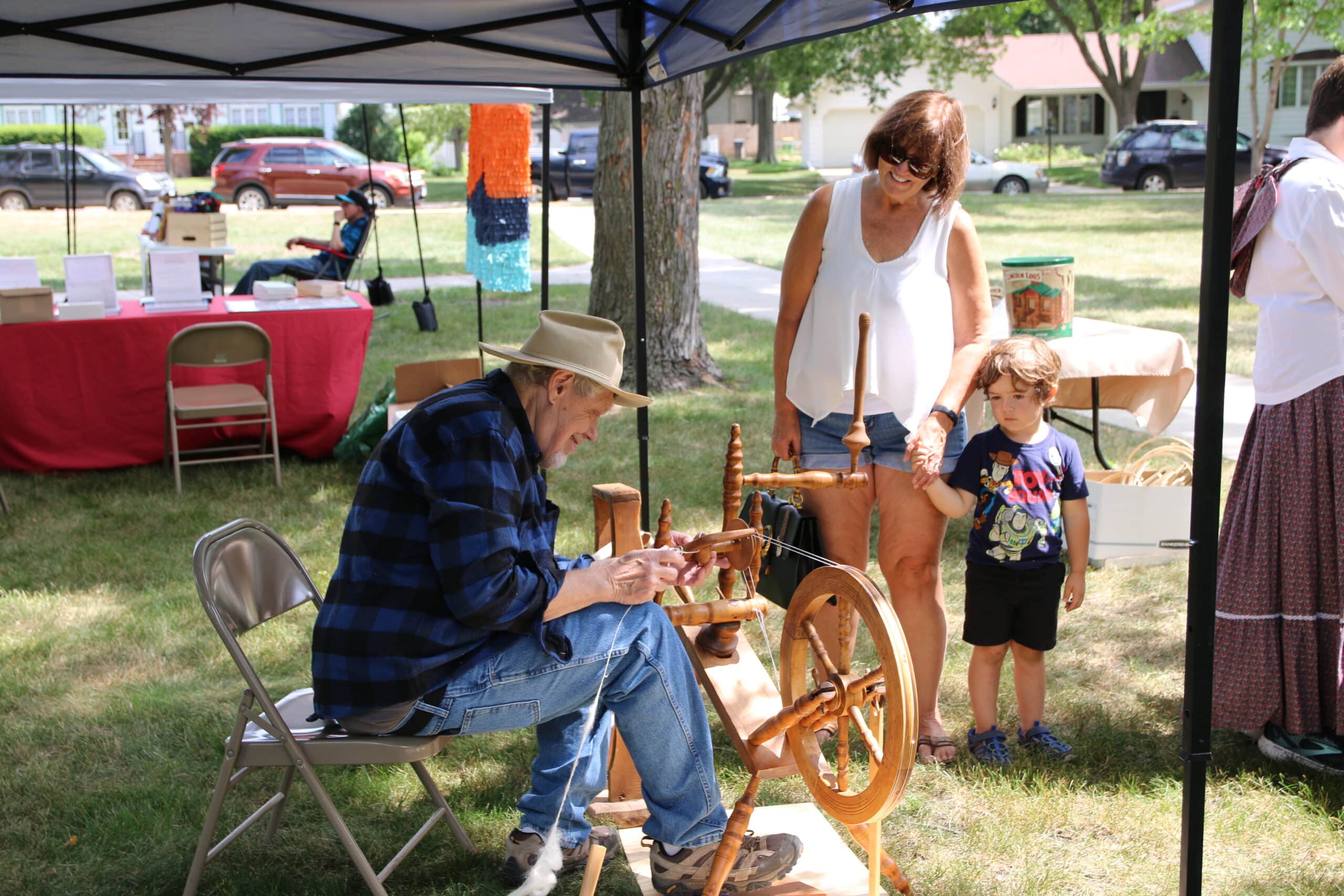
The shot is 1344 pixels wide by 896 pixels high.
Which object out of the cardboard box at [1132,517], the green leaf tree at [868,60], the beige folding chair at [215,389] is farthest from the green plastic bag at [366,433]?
Answer: the green leaf tree at [868,60]

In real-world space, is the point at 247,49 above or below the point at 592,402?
above

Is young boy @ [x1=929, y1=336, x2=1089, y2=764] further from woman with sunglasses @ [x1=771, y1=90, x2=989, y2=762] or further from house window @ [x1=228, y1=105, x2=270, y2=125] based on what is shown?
house window @ [x1=228, y1=105, x2=270, y2=125]

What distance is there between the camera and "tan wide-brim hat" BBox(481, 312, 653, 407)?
2045 millimetres

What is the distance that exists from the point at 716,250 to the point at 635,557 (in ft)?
42.4

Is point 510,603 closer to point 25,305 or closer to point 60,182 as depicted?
point 25,305

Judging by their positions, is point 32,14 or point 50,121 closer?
point 32,14

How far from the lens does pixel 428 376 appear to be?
4945 mm

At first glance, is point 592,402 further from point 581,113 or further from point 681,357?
point 581,113

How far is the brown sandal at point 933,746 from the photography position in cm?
289

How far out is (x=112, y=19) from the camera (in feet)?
9.98

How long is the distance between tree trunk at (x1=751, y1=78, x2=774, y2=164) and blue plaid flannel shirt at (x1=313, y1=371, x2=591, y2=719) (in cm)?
3306

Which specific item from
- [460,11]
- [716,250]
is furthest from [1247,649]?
[716,250]

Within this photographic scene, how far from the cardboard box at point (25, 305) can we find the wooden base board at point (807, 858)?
413 centimetres

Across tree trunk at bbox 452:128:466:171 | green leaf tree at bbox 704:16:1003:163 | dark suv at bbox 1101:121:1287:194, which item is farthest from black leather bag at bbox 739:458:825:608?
tree trunk at bbox 452:128:466:171
